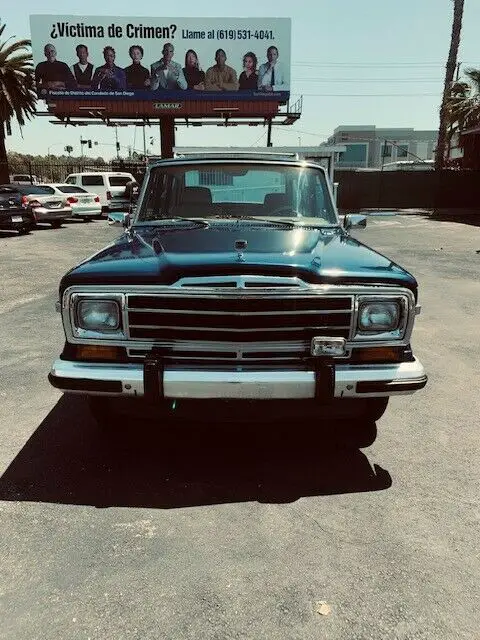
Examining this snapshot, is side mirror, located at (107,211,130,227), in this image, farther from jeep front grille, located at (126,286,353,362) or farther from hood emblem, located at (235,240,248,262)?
jeep front grille, located at (126,286,353,362)

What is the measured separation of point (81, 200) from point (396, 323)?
767 inches

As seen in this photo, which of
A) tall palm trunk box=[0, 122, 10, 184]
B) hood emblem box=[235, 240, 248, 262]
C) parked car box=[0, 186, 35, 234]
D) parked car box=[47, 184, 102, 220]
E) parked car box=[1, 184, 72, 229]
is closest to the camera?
Answer: hood emblem box=[235, 240, 248, 262]

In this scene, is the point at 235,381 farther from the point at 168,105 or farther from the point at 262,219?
Result: the point at 168,105

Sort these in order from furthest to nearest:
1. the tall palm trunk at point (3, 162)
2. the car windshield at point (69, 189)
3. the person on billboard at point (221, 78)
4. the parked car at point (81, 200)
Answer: the person on billboard at point (221, 78), the tall palm trunk at point (3, 162), the car windshield at point (69, 189), the parked car at point (81, 200)

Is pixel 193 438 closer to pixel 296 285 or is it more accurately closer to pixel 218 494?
pixel 218 494

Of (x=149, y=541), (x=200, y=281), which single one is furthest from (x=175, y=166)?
(x=149, y=541)

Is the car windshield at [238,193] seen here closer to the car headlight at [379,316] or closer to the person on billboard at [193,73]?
the car headlight at [379,316]

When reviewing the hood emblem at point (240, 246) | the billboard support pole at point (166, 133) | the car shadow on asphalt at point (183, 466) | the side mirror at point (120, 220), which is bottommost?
the car shadow on asphalt at point (183, 466)

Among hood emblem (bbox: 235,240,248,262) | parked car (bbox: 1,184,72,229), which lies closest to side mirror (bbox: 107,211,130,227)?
hood emblem (bbox: 235,240,248,262)

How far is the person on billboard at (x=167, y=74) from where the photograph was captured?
109 feet

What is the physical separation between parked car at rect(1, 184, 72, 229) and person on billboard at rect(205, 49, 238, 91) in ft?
59.5

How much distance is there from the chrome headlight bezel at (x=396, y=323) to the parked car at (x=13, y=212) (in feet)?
49.8

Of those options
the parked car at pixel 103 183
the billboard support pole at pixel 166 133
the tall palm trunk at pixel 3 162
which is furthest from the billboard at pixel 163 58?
the parked car at pixel 103 183

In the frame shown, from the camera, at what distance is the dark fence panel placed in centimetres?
3194
